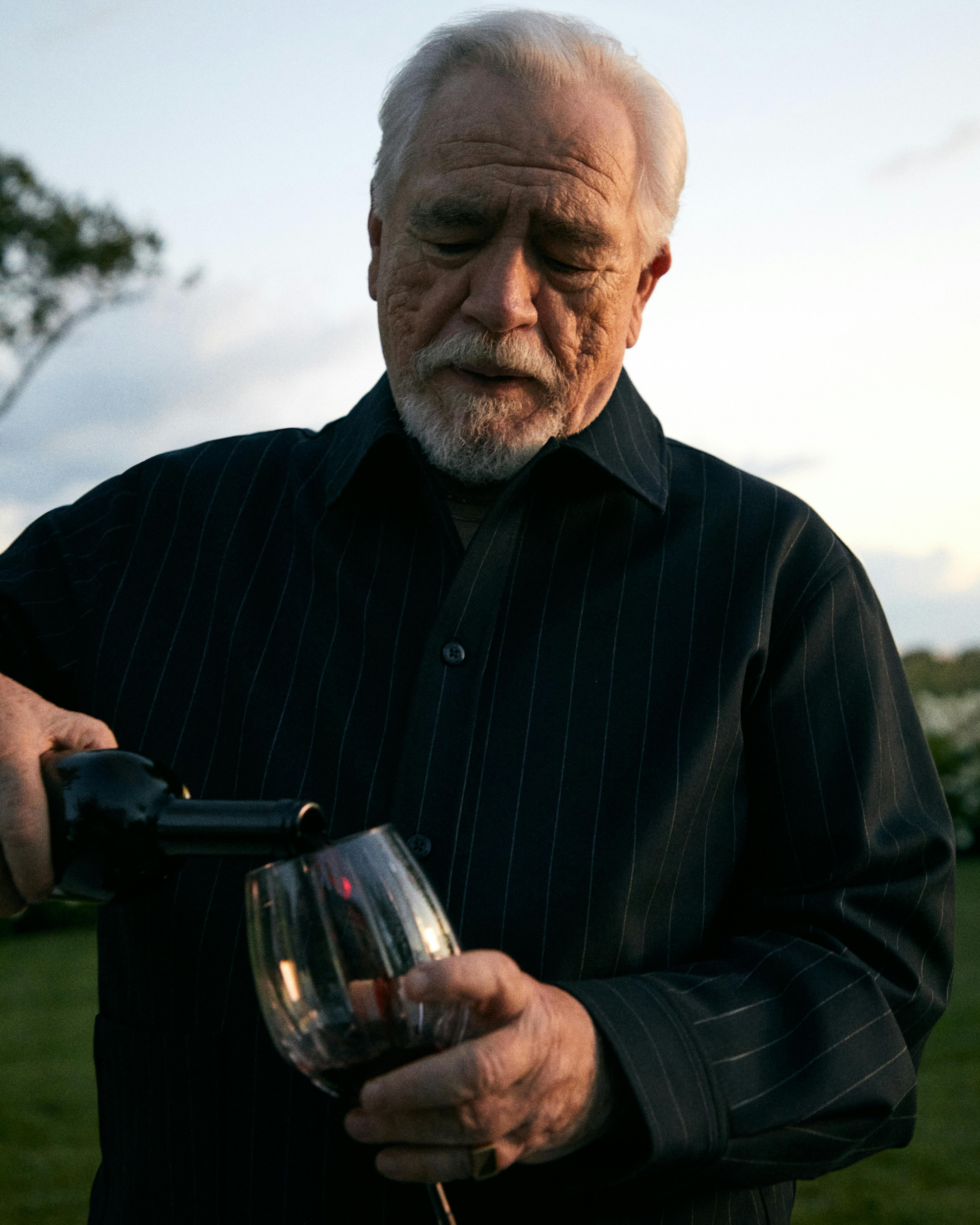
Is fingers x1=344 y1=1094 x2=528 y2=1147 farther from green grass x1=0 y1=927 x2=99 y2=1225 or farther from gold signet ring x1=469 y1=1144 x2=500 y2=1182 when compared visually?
green grass x1=0 y1=927 x2=99 y2=1225

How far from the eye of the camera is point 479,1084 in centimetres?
115

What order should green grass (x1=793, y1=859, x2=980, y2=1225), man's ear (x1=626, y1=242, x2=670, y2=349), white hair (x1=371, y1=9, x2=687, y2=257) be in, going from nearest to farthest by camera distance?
1. white hair (x1=371, y1=9, x2=687, y2=257)
2. man's ear (x1=626, y1=242, x2=670, y2=349)
3. green grass (x1=793, y1=859, x2=980, y2=1225)

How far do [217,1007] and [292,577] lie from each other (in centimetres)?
76

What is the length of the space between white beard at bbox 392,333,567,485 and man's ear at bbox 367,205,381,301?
1.17 ft

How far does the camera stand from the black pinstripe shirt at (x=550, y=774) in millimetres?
1745

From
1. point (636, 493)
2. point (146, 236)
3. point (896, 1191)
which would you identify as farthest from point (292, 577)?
point (146, 236)

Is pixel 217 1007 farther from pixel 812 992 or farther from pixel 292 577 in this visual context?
pixel 812 992

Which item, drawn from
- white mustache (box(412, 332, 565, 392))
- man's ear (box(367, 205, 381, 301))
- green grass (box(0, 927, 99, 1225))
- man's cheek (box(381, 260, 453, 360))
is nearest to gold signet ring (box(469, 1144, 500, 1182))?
white mustache (box(412, 332, 565, 392))

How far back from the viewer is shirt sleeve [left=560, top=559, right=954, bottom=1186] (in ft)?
5.16

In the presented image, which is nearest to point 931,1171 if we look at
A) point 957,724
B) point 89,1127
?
point 89,1127

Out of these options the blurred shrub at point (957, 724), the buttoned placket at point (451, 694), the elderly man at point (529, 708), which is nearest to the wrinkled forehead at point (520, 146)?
the elderly man at point (529, 708)

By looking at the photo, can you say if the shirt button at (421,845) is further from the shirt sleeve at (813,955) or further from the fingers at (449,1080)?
the fingers at (449,1080)

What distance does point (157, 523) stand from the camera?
2.29 m

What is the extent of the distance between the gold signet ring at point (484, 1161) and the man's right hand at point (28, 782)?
66 cm
